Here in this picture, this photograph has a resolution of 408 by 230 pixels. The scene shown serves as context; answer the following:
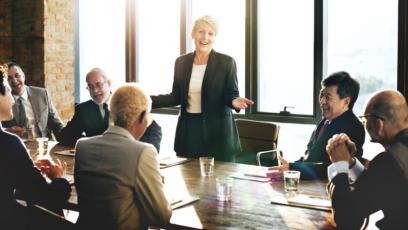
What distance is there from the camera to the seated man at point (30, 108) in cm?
466

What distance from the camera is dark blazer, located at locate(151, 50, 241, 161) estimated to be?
164 inches

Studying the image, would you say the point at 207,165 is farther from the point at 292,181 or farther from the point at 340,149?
the point at 340,149

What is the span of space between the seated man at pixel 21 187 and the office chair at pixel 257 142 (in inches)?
79.4

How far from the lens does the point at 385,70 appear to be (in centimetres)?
464

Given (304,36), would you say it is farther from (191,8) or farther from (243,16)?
(191,8)

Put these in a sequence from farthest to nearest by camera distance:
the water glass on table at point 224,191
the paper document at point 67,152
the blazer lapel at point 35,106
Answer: the blazer lapel at point 35,106
the paper document at point 67,152
the water glass on table at point 224,191

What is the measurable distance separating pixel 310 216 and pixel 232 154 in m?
2.02

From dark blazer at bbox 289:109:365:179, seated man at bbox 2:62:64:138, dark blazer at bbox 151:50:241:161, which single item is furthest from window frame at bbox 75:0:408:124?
seated man at bbox 2:62:64:138

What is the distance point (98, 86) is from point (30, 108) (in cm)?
104

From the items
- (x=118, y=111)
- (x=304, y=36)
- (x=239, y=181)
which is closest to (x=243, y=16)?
(x=304, y=36)

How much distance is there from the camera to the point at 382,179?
6.50ft

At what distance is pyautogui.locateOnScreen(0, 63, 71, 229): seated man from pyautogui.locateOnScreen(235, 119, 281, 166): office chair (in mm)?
2017

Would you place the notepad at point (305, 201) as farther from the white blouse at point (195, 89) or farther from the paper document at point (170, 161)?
the white blouse at point (195, 89)

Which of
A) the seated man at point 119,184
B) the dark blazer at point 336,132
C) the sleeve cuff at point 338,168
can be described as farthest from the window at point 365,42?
the seated man at point 119,184
